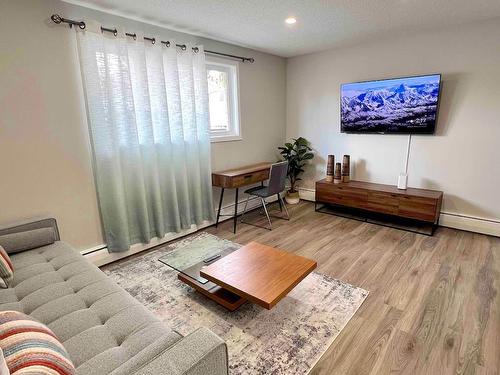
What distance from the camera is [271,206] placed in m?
4.52

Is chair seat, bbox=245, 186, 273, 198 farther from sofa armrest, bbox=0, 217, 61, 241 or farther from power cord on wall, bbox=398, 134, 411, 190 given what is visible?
sofa armrest, bbox=0, 217, 61, 241

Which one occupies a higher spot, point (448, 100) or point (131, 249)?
point (448, 100)

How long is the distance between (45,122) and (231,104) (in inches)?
87.4

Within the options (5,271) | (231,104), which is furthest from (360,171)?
(5,271)

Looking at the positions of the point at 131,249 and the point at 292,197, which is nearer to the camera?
the point at 131,249

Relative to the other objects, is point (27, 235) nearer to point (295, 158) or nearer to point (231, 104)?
point (231, 104)

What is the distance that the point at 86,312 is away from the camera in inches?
53.4

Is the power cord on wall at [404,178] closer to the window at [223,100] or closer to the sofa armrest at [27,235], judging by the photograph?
the window at [223,100]

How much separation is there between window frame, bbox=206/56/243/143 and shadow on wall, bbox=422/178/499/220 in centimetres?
251

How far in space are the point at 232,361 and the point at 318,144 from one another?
3483mm

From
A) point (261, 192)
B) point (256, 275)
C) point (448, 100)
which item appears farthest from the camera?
point (261, 192)

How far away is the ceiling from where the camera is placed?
2367 millimetres

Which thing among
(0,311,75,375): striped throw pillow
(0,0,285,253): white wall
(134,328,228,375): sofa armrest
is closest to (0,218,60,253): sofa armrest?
(0,0,285,253): white wall

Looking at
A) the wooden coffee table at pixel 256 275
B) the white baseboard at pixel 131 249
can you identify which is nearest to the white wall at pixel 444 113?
the white baseboard at pixel 131 249
